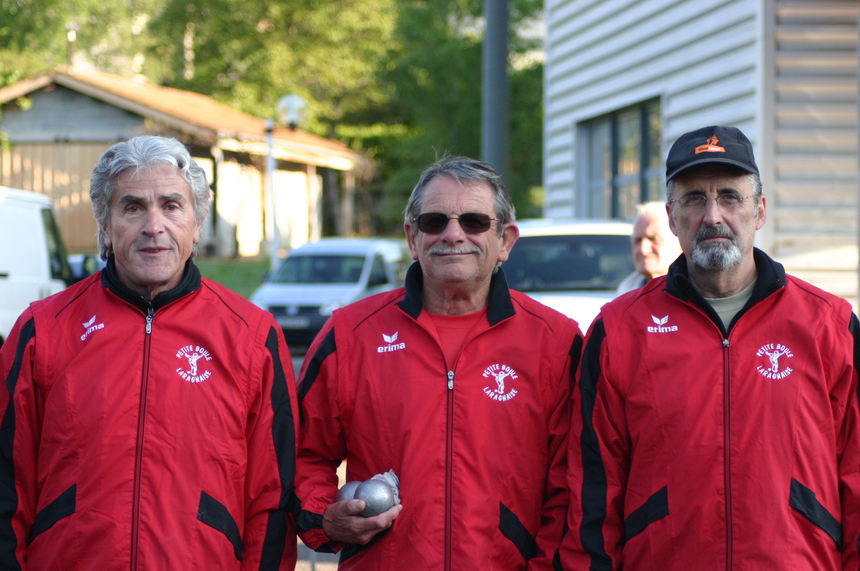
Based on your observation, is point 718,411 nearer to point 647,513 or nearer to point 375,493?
point 647,513

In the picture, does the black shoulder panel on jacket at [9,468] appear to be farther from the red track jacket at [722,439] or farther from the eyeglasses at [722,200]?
the eyeglasses at [722,200]

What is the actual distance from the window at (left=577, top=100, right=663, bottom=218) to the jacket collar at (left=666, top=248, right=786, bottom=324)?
322 inches

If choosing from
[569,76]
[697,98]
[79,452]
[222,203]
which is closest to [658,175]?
[697,98]

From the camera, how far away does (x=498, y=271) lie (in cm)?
325

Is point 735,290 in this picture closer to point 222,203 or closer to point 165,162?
point 165,162

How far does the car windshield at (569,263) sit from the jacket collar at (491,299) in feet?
12.2

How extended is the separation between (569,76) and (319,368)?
35.1 feet

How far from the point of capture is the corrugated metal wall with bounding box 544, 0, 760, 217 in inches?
360

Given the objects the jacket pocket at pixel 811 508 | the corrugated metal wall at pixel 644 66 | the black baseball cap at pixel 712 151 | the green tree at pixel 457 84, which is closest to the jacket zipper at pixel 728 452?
the jacket pocket at pixel 811 508

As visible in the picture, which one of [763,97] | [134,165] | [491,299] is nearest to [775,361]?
[491,299]

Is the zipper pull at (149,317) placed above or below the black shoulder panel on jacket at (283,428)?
above

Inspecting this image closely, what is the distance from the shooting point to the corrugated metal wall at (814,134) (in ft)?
27.9

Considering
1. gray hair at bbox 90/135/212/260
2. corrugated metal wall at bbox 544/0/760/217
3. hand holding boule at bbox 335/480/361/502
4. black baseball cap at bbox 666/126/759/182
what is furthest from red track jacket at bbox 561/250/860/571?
corrugated metal wall at bbox 544/0/760/217

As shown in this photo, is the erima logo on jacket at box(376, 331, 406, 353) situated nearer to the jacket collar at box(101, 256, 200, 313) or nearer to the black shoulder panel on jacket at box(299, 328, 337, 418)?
the black shoulder panel on jacket at box(299, 328, 337, 418)
